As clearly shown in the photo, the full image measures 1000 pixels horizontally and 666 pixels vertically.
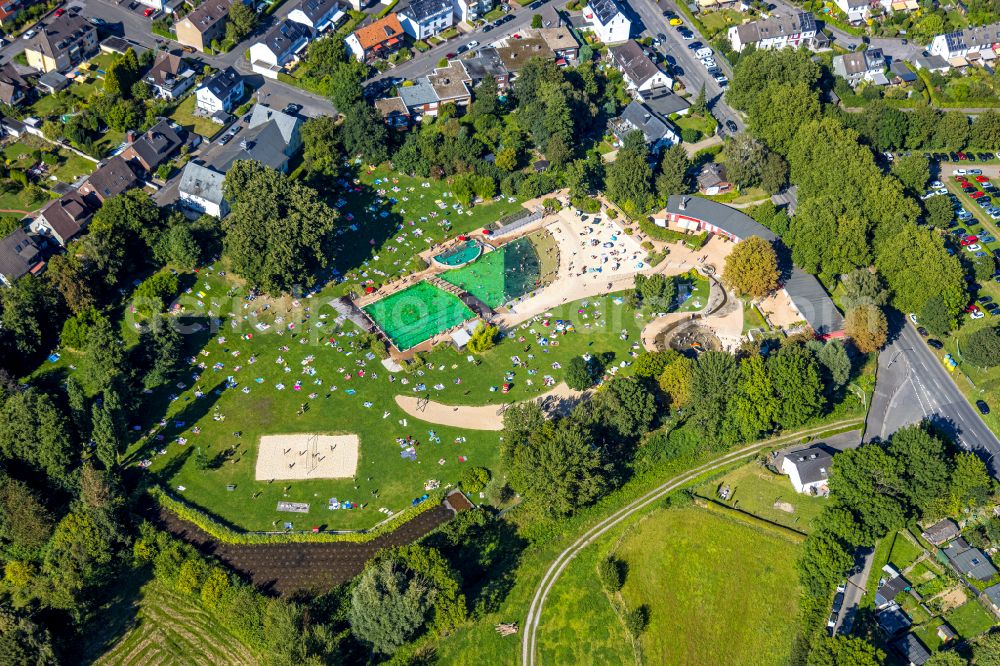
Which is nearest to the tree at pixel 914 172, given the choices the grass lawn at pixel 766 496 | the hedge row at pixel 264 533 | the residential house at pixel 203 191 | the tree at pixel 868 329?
the tree at pixel 868 329

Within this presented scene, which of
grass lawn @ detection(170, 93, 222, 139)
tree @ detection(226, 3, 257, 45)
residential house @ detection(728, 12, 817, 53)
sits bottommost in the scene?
residential house @ detection(728, 12, 817, 53)

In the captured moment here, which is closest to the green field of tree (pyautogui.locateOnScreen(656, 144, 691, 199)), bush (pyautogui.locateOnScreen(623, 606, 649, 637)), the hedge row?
bush (pyautogui.locateOnScreen(623, 606, 649, 637))

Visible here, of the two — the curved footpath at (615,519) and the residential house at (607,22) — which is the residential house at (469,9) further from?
the curved footpath at (615,519)

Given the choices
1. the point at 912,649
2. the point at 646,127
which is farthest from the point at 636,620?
the point at 646,127

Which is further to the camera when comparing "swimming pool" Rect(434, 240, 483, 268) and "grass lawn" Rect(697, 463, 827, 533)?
"swimming pool" Rect(434, 240, 483, 268)

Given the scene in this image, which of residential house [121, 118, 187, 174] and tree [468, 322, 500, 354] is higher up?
residential house [121, 118, 187, 174]

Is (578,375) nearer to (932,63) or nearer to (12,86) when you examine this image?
(932,63)

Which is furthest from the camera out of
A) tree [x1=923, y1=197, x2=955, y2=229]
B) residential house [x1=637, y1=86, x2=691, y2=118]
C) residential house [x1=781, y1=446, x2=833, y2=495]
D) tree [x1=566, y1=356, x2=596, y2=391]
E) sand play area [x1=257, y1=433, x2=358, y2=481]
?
residential house [x1=637, y1=86, x2=691, y2=118]

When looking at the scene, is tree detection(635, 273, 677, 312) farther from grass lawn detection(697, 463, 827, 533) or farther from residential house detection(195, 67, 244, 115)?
residential house detection(195, 67, 244, 115)

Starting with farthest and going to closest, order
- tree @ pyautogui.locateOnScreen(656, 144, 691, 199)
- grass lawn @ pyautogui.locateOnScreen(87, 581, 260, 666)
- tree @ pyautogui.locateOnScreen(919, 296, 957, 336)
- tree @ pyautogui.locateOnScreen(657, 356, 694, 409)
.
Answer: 1. tree @ pyautogui.locateOnScreen(656, 144, 691, 199)
2. tree @ pyautogui.locateOnScreen(919, 296, 957, 336)
3. tree @ pyautogui.locateOnScreen(657, 356, 694, 409)
4. grass lawn @ pyautogui.locateOnScreen(87, 581, 260, 666)
